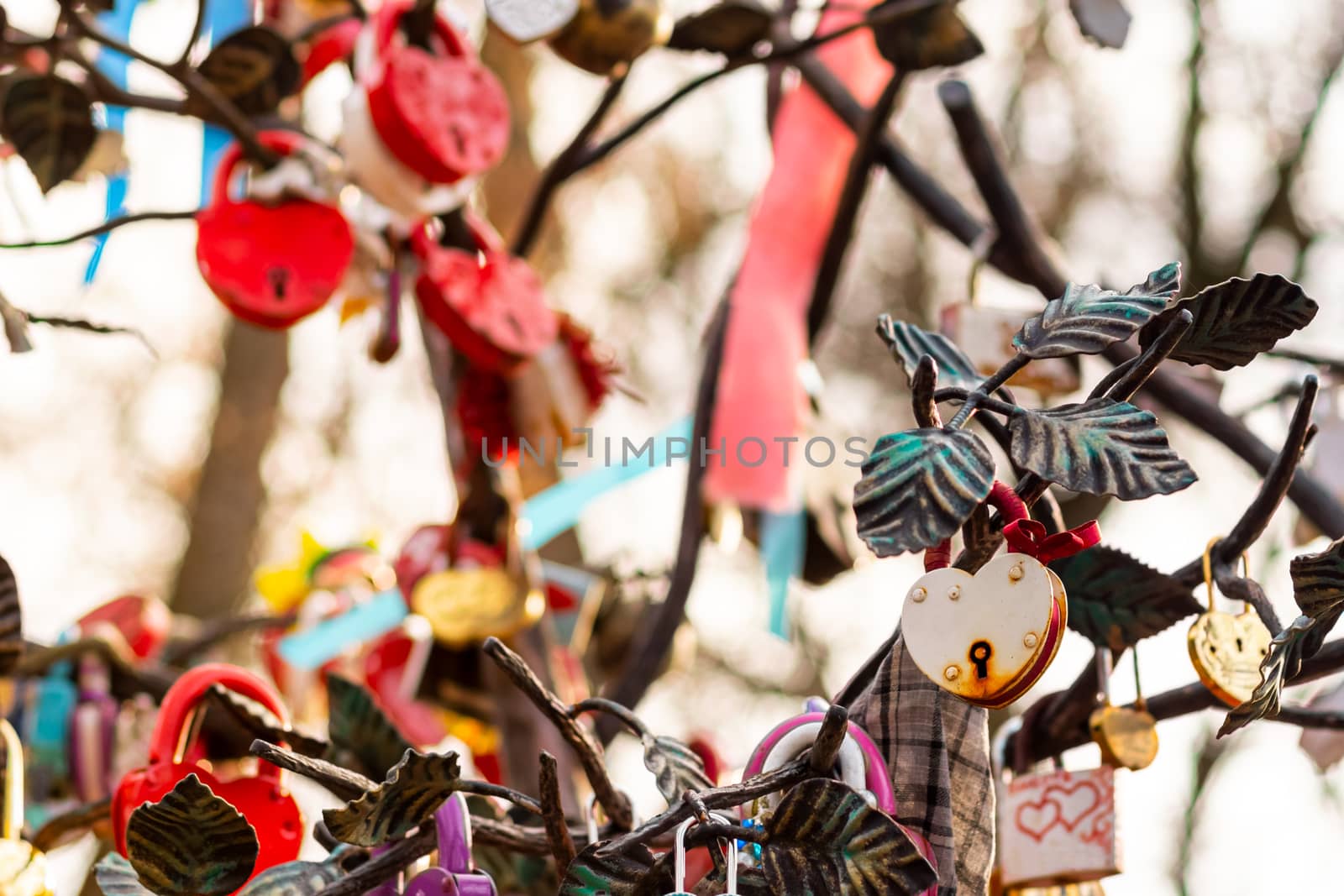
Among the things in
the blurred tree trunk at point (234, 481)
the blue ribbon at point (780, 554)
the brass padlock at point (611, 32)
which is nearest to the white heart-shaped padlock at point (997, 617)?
the brass padlock at point (611, 32)

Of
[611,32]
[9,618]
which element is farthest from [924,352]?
[611,32]

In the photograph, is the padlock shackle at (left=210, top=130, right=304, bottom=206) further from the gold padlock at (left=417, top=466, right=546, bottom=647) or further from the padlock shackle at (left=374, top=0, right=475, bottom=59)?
the gold padlock at (left=417, top=466, right=546, bottom=647)

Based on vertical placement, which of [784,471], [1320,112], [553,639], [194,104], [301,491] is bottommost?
[553,639]

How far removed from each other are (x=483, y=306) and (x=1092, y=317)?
667mm

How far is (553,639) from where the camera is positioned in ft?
4.56

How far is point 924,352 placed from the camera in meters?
0.54

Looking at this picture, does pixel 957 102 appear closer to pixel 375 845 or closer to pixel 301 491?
pixel 375 845

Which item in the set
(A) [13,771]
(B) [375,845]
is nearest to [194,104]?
(A) [13,771]

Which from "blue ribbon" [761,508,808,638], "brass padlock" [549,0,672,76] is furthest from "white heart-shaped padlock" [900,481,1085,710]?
"blue ribbon" [761,508,808,638]

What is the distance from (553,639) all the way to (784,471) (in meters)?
0.29

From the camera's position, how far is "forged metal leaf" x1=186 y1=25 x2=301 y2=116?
1038 millimetres

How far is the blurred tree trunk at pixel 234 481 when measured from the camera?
117 inches

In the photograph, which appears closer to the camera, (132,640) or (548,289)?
(132,640)

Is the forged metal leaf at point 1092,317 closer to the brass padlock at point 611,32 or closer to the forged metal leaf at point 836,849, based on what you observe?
the forged metal leaf at point 836,849
